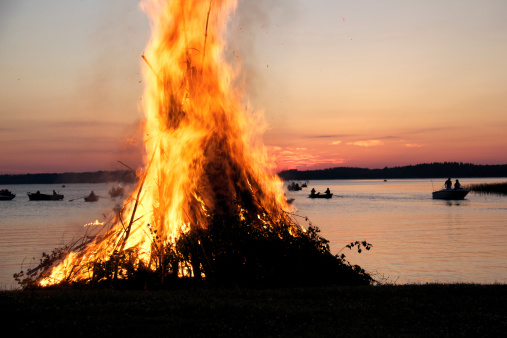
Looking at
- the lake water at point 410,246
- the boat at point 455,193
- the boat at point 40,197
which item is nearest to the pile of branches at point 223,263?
the lake water at point 410,246

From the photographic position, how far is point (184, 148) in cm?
1357

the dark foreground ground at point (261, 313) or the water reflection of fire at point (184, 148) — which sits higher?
the water reflection of fire at point (184, 148)

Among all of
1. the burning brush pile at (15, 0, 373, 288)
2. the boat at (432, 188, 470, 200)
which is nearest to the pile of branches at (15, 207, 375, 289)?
the burning brush pile at (15, 0, 373, 288)

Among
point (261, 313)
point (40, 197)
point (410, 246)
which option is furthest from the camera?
point (40, 197)

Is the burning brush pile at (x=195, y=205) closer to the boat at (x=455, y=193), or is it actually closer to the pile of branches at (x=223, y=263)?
the pile of branches at (x=223, y=263)

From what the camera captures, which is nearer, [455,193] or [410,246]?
[410,246]

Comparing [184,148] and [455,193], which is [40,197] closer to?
[455,193]

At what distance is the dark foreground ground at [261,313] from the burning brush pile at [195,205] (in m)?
1.80

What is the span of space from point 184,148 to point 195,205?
1.42 meters

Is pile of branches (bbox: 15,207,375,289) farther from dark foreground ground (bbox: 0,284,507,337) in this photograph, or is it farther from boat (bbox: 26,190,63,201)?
boat (bbox: 26,190,63,201)

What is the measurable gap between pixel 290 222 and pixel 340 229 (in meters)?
28.9

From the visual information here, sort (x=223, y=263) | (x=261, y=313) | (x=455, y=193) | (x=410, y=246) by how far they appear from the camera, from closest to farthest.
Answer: (x=261, y=313), (x=223, y=263), (x=410, y=246), (x=455, y=193)

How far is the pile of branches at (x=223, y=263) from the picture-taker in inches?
494

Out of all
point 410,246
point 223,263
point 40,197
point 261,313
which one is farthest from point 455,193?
point 261,313
